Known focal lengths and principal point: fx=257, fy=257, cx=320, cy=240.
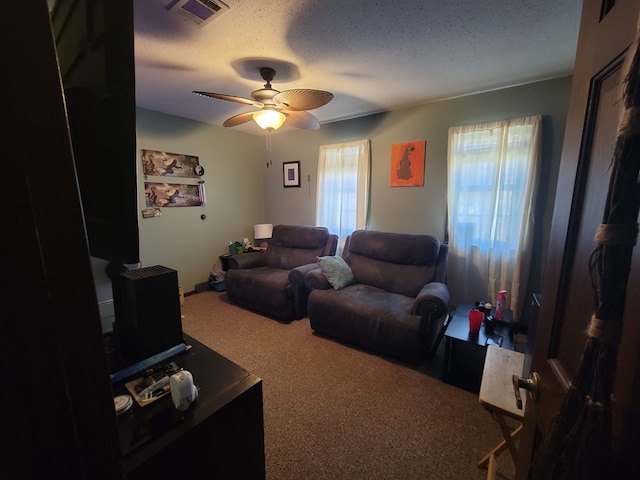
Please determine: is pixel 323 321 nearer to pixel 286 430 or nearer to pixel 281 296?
pixel 281 296

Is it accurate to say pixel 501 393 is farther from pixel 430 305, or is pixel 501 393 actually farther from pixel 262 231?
pixel 262 231

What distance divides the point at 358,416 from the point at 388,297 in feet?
3.68

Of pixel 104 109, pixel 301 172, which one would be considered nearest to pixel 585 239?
pixel 104 109

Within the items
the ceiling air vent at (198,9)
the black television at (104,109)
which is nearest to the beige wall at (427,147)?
the ceiling air vent at (198,9)

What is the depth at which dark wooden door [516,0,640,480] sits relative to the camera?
0.40m

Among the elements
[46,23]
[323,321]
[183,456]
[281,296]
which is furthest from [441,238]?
[46,23]

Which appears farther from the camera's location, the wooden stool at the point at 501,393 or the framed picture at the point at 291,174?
the framed picture at the point at 291,174

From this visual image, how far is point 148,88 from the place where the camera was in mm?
2512

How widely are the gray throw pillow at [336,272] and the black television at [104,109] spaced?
2.08 metres

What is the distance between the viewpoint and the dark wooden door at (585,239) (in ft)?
1.33

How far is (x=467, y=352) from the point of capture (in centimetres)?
190

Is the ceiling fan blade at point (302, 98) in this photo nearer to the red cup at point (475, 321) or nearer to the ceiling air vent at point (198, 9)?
the ceiling air vent at point (198, 9)

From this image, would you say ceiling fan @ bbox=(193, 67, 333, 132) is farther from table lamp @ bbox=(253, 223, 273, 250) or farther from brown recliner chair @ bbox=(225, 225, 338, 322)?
table lamp @ bbox=(253, 223, 273, 250)

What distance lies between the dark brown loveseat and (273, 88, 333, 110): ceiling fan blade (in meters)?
1.58
